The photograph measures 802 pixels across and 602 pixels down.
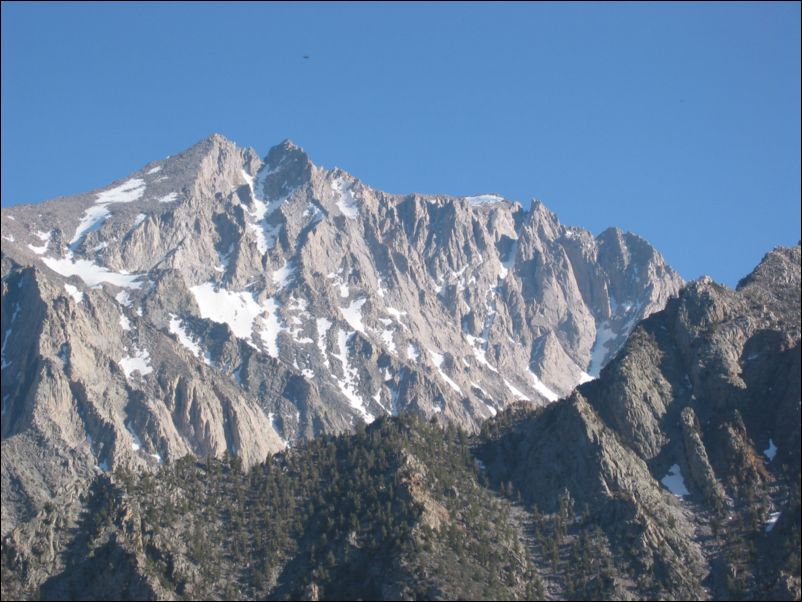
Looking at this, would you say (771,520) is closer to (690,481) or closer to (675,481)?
(690,481)

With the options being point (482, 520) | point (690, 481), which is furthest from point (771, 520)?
point (482, 520)

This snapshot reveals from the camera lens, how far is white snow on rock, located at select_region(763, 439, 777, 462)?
187 metres

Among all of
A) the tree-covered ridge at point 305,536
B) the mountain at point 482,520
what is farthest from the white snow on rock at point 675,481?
the tree-covered ridge at point 305,536

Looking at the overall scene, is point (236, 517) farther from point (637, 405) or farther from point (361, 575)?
point (637, 405)

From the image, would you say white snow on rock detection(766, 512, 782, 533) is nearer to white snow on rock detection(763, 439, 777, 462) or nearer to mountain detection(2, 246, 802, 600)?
mountain detection(2, 246, 802, 600)

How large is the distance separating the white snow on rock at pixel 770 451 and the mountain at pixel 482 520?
305 millimetres

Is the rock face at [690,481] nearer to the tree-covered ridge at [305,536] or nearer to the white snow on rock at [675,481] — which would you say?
the white snow on rock at [675,481]

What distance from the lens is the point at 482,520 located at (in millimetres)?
178625

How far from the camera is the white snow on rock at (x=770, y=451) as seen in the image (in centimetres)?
18700

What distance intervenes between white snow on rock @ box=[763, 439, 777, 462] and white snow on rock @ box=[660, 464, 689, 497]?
11.8m

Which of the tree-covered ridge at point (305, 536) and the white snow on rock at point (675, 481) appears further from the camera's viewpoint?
the white snow on rock at point (675, 481)

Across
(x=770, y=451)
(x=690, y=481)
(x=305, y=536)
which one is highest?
(x=770, y=451)

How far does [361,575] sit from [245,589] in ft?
47.2

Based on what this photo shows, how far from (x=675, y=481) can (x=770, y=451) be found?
13.5 meters
